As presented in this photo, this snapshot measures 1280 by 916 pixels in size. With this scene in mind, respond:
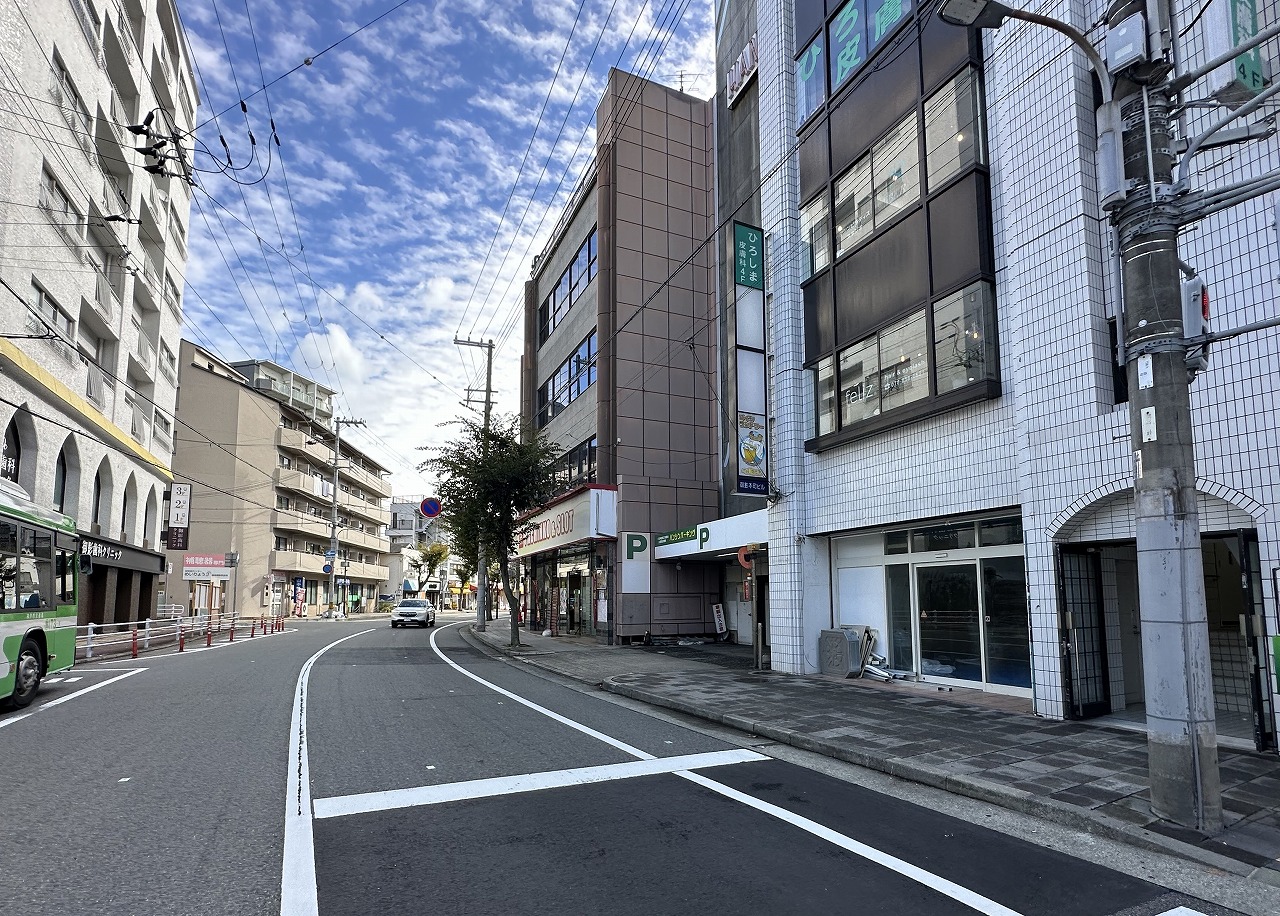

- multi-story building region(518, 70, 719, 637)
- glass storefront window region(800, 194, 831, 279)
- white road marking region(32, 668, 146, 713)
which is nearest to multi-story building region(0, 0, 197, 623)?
white road marking region(32, 668, 146, 713)

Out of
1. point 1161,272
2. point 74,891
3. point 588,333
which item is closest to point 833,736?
point 1161,272

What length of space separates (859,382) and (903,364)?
1.17 meters

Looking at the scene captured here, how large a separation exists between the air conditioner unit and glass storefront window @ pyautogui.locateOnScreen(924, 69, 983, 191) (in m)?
7.82

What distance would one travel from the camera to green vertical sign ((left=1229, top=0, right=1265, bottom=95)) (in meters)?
7.71

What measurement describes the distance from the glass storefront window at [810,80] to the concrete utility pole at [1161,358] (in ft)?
32.7

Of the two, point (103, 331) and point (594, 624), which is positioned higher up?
point (103, 331)

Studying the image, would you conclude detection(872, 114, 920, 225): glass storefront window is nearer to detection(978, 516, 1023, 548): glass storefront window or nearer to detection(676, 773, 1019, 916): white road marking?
detection(978, 516, 1023, 548): glass storefront window

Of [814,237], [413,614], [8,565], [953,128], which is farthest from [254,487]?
[953,128]

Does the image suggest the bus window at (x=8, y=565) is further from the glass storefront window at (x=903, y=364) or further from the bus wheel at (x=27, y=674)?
the glass storefront window at (x=903, y=364)

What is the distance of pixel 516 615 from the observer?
77.7 ft

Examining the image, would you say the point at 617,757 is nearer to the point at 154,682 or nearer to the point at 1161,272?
the point at 1161,272

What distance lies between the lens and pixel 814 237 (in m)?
15.2

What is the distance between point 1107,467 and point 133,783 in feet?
34.2

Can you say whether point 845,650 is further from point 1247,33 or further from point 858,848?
point 1247,33
